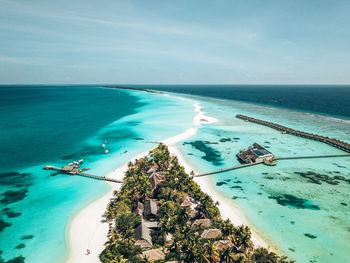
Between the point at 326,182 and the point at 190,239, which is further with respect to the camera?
the point at 326,182

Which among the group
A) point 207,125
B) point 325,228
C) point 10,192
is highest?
point 207,125

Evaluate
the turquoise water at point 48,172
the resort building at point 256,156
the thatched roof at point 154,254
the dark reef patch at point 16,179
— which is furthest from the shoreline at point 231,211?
the dark reef patch at point 16,179

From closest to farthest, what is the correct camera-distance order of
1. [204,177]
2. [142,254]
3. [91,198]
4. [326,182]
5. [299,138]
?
[142,254] < [91,198] < [326,182] < [204,177] < [299,138]

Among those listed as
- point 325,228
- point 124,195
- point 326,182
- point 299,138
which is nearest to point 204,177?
point 124,195

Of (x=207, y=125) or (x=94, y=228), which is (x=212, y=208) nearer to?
(x=94, y=228)

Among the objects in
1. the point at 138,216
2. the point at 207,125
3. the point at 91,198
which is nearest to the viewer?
the point at 138,216

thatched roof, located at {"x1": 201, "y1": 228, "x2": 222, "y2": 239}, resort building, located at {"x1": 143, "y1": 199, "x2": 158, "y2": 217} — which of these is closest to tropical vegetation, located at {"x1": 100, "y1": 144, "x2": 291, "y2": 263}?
thatched roof, located at {"x1": 201, "y1": 228, "x2": 222, "y2": 239}

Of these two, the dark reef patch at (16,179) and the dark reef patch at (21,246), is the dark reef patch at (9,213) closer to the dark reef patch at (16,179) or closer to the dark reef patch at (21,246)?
the dark reef patch at (21,246)
